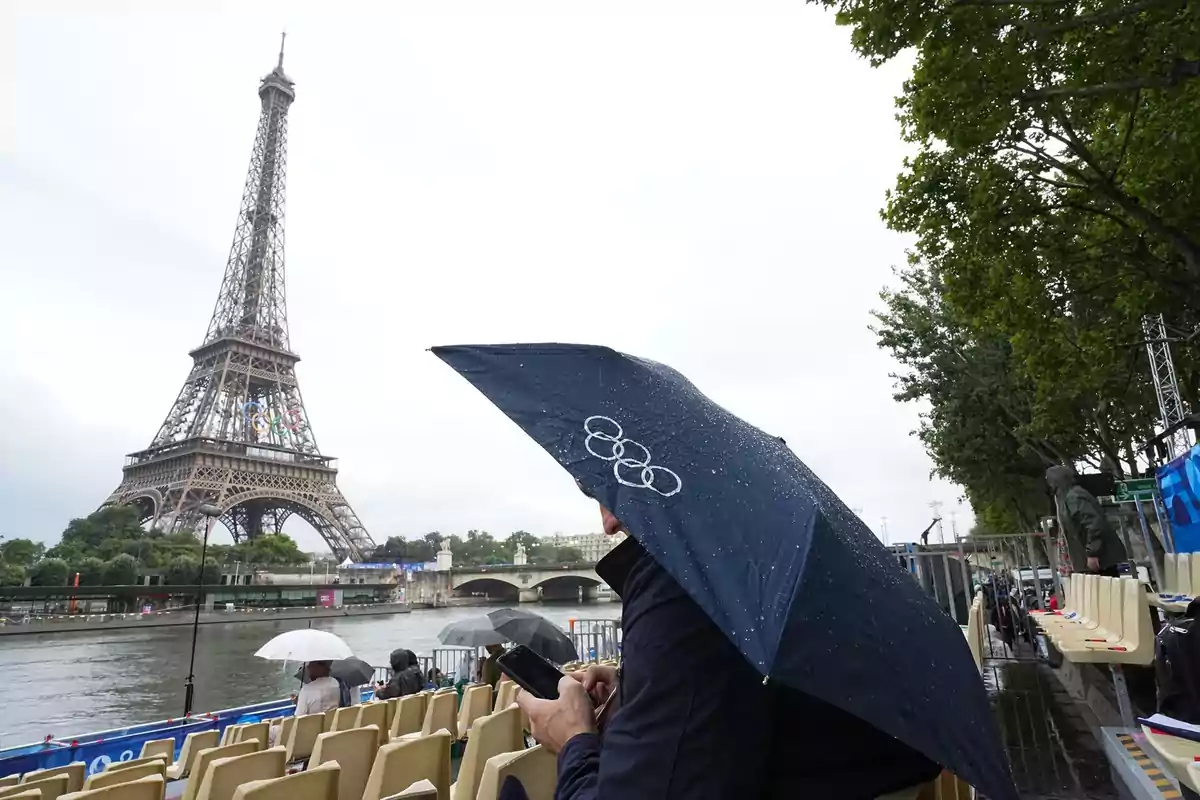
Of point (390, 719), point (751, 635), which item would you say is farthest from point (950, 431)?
point (751, 635)

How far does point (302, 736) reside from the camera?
4703 mm

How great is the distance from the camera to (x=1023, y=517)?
2127 cm

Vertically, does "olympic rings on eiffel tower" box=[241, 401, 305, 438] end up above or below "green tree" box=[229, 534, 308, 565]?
above

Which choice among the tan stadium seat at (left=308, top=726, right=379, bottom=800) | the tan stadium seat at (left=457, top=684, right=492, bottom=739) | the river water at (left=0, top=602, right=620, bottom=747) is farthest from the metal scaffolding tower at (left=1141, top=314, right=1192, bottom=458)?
the river water at (left=0, top=602, right=620, bottom=747)

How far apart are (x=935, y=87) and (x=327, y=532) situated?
48326mm

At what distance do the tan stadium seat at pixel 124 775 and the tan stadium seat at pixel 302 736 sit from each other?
95cm

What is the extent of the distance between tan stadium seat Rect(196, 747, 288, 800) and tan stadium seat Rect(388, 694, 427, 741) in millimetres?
1646

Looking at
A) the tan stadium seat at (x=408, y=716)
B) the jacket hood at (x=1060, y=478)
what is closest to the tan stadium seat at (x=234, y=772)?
the tan stadium seat at (x=408, y=716)

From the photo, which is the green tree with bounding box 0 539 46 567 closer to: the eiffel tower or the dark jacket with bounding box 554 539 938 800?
the eiffel tower

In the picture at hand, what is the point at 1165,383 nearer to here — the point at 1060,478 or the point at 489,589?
the point at 1060,478

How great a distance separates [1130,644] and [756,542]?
13.0ft

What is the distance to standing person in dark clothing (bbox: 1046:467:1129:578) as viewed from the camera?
644 centimetres

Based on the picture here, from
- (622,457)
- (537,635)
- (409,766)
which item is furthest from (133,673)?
(622,457)

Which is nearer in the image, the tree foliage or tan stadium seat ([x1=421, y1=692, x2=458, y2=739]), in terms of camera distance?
tan stadium seat ([x1=421, y1=692, x2=458, y2=739])
